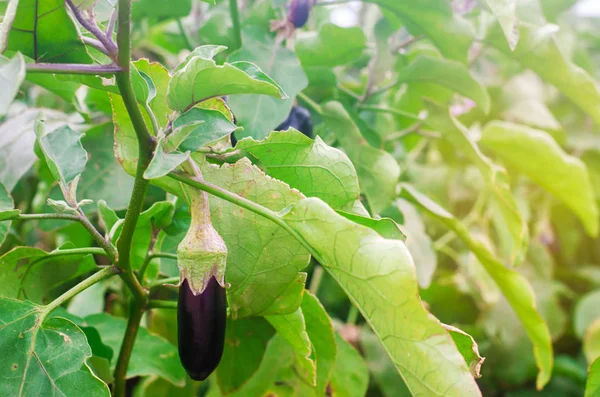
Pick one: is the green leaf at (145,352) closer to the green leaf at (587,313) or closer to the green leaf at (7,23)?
the green leaf at (7,23)

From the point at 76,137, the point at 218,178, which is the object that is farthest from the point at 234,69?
the point at 76,137

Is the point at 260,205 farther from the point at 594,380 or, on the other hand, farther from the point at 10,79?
the point at 594,380

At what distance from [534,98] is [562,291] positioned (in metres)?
0.42

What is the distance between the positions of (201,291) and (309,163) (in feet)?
0.36

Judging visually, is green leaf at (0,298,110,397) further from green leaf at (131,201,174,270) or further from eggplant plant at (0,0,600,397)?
green leaf at (131,201,174,270)

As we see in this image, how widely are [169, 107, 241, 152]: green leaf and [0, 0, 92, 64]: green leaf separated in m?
0.07

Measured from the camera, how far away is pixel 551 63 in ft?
2.12

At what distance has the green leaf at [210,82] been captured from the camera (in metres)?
0.31

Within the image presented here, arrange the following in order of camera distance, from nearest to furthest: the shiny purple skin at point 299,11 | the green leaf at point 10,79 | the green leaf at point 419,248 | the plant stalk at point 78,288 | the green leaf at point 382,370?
1. the green leaf at point 10,79
2. the plant stalk at point 78,288
3. the shiny purple skin at point 299,11
4. the green leaf at point 419,248
5. the green leaf at point 382,370

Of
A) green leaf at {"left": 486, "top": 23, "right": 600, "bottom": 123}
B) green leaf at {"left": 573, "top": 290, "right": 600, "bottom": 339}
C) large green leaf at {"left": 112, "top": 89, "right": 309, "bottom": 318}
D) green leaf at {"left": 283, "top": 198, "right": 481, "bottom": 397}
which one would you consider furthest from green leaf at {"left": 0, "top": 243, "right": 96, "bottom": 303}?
green leaf at {"left": 573, "top": 290, "right": 600, "bottom": 339}

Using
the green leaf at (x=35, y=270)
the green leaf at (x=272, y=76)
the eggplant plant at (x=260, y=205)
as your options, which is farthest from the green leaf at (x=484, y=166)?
the green leaf at (x=35, y=270)

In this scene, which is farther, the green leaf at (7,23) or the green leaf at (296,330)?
the green leaf at (296,330)

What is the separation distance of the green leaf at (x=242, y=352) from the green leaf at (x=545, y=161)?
0.45 meters

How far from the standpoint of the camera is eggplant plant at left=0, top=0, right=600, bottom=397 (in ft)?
1.03
